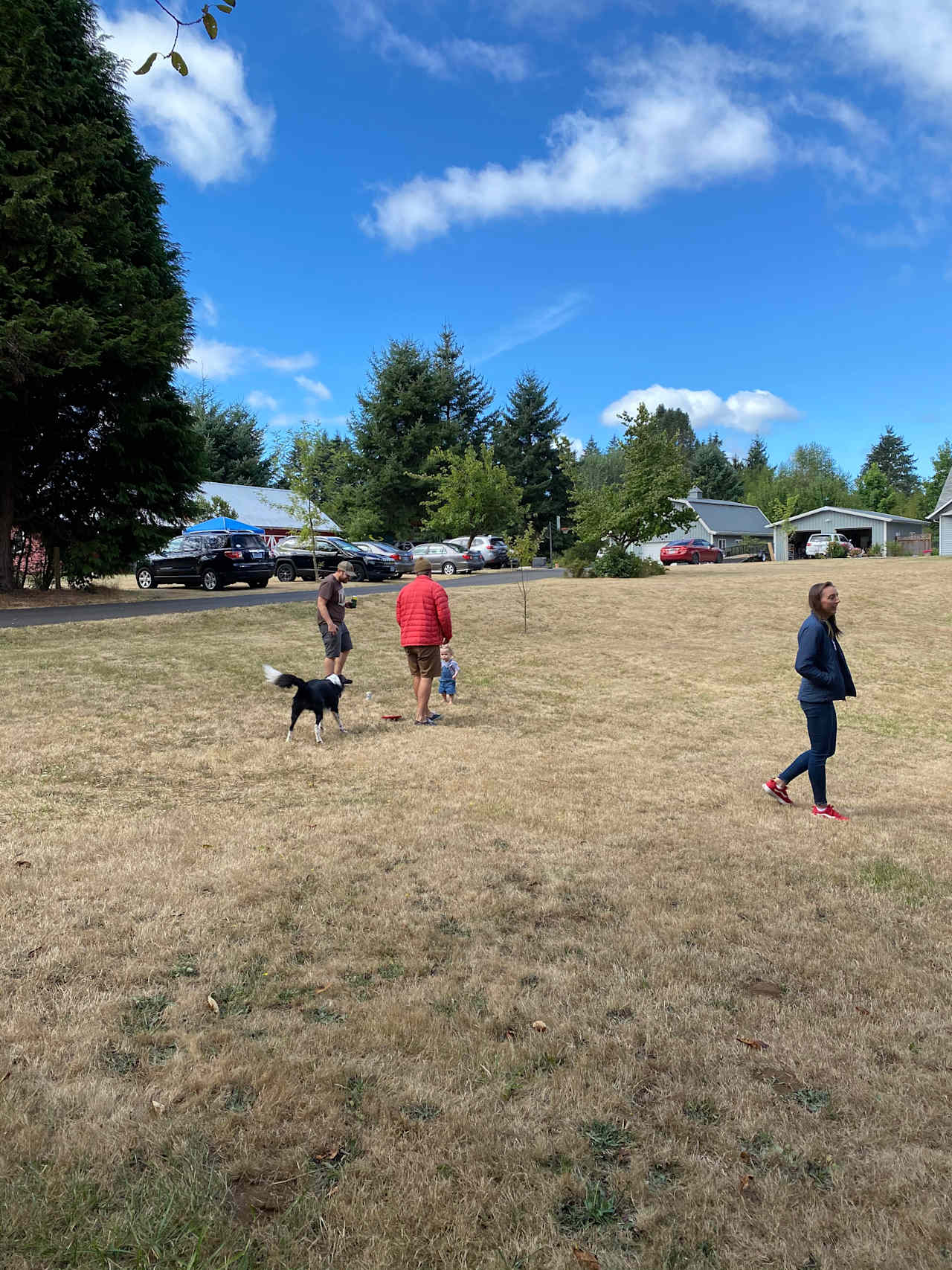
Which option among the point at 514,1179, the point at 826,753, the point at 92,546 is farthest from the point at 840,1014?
the point at 92,546

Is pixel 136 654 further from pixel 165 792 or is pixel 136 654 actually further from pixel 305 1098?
pixel 305 1098

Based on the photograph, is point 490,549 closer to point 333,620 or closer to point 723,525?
point 333,620

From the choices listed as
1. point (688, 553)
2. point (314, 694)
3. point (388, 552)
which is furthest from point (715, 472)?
point (314, 694)

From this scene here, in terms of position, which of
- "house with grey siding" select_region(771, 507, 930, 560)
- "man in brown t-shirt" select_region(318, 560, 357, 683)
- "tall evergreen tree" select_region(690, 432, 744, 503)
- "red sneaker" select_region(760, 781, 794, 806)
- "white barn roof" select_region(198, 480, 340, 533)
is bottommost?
"red sneaker" select_region(760, 781, 794, 806)

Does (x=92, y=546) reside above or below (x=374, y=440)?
below

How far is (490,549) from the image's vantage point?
37406mm

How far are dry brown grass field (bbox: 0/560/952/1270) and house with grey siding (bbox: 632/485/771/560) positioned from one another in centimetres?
5226

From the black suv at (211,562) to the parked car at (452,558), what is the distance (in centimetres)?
1021

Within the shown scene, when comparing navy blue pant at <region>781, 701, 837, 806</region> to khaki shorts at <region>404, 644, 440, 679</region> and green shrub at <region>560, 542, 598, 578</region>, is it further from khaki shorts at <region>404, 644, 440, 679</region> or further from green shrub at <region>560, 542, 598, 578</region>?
green shrub at <region>560, 542, 598, 578</region>

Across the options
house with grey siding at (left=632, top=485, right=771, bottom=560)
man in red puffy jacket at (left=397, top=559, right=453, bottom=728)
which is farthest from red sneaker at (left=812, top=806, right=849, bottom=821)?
house with grey siding at (left=632, top=485, right=771, bottom=560)

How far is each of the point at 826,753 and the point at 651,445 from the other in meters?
23.7

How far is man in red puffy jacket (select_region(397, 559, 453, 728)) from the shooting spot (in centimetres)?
941

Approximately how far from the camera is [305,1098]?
2713 millimetres

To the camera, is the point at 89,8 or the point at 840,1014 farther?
the point at 89,8
